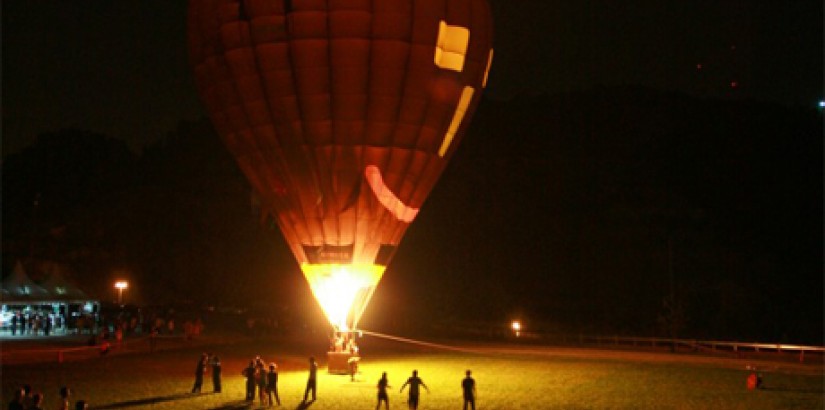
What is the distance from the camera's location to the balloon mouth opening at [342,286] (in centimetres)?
1734

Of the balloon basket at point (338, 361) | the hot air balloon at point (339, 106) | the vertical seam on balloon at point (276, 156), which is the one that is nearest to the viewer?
the hot air balloon at point (339, 106)

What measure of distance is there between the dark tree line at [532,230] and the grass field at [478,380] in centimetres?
1865

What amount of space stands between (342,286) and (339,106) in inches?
155

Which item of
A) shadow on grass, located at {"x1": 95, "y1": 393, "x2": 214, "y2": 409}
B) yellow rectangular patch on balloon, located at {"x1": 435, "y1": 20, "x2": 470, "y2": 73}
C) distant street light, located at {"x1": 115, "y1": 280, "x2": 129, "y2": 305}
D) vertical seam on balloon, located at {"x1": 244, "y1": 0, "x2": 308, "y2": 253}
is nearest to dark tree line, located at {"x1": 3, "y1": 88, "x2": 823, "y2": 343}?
distant street light, located at {"x1": 115, "y1": 280, "x2": 129, "y2": 305}

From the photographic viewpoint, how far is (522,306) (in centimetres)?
5741

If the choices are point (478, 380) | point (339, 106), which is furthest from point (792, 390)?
point (339, 106)

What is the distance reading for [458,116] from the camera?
18.1 meters

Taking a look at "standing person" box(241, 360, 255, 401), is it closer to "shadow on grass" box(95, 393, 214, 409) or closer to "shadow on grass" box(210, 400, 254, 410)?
"shadow on grass" box(210, 400, 254, 410)

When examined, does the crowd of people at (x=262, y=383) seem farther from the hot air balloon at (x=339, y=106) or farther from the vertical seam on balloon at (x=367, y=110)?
the vertical seam on balloon at (x=367, y=110)

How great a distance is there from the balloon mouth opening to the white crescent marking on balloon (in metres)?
1.34

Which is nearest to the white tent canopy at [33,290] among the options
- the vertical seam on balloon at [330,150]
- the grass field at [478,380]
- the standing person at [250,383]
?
the grass field at [478,380]

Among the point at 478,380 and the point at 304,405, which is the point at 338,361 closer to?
the point at 478,380

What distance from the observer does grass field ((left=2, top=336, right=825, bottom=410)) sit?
1441cm

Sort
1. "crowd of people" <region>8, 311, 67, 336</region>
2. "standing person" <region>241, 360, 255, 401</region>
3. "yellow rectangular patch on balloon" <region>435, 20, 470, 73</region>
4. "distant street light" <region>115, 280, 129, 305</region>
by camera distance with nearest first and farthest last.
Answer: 1. "standing person" <region>241, 360, 255, 401</region>
2. "yellow rectangular patch on balloon" <region>435, 20, 470, 73</region>
3. "crowd of people" <region>8, 311, 67, 336</region>
4. "distant street light" <region>115, 280, 129, 305</region>
